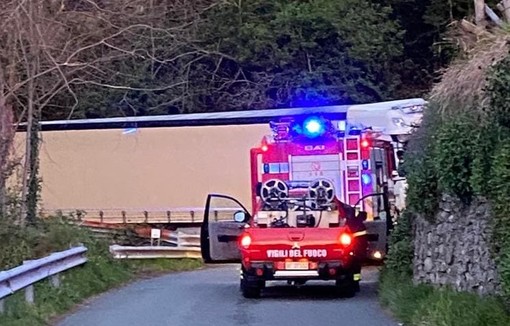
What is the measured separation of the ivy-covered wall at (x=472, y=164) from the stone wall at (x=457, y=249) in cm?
6

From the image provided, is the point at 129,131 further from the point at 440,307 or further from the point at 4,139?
the point at 440,307

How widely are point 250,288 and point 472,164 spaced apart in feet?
18.5

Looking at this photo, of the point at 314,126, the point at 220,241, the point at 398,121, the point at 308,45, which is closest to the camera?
the point at 220,241

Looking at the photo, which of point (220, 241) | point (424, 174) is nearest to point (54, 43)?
point (220, 241)

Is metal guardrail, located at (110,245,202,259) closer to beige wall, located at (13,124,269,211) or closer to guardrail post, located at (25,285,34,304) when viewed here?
beige wall, located at (13,124,269,211)

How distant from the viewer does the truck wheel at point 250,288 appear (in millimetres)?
16906

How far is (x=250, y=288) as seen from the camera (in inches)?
667

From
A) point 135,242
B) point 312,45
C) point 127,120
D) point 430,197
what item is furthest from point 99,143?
point 430,197

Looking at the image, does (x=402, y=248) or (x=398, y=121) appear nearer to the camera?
(x=402, y=248)

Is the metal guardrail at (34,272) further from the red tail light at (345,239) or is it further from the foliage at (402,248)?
the foliage at (402,248)

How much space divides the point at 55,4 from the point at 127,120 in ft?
35.0

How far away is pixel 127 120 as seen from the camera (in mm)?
32125

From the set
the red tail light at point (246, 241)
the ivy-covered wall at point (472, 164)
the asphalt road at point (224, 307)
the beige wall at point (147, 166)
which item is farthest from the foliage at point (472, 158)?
the beige wall at point (147, 166)

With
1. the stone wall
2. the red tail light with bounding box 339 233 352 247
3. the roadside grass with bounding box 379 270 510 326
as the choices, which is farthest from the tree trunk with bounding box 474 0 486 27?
the roadside grass with bounding box 379 270 510 326
